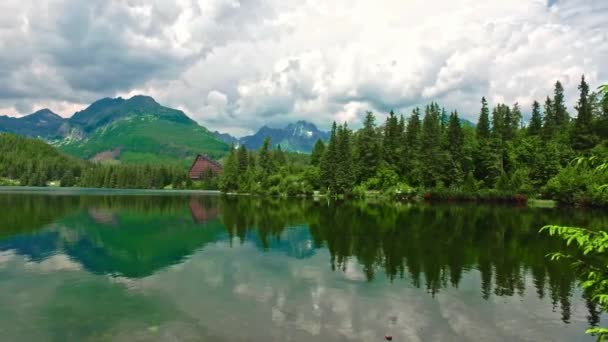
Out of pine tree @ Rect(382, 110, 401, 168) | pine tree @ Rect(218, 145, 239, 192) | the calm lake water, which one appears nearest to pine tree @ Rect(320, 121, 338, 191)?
pine tree @ Rect(382, 110, 401, 168)

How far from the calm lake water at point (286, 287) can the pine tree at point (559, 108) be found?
112 meters

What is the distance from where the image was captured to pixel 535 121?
14438 centimetres

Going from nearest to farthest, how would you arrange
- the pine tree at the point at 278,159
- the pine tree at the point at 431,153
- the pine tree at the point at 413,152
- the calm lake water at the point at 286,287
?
the calm lake water at the point at 286,287 < the pine tree at the point at 431,153 < the pine tree at the point at 413,152 < the pine tree at the point at 278,159

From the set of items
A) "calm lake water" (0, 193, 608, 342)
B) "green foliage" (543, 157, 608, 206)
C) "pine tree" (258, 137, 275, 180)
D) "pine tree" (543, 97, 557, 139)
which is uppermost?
"pine tree" (543, 97, 557, 139)

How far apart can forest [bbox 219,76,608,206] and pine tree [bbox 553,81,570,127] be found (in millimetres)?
322

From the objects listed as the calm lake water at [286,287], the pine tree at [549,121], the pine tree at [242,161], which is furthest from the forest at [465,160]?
the calm lake water at [286,287]

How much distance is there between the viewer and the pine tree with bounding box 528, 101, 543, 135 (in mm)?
142625

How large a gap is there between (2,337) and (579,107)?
143m

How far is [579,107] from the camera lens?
4724 inches

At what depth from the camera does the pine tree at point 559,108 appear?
142m

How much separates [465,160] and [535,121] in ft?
133

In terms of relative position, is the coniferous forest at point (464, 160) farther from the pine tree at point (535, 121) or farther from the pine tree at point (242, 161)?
the pine tree at point (242, 161)

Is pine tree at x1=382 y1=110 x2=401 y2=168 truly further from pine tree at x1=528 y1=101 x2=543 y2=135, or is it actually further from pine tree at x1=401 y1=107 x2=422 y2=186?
pine tree at x1=528 y1=101 x2=543 y2=135

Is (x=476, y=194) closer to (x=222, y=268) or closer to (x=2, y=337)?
(x=222, y=268)
